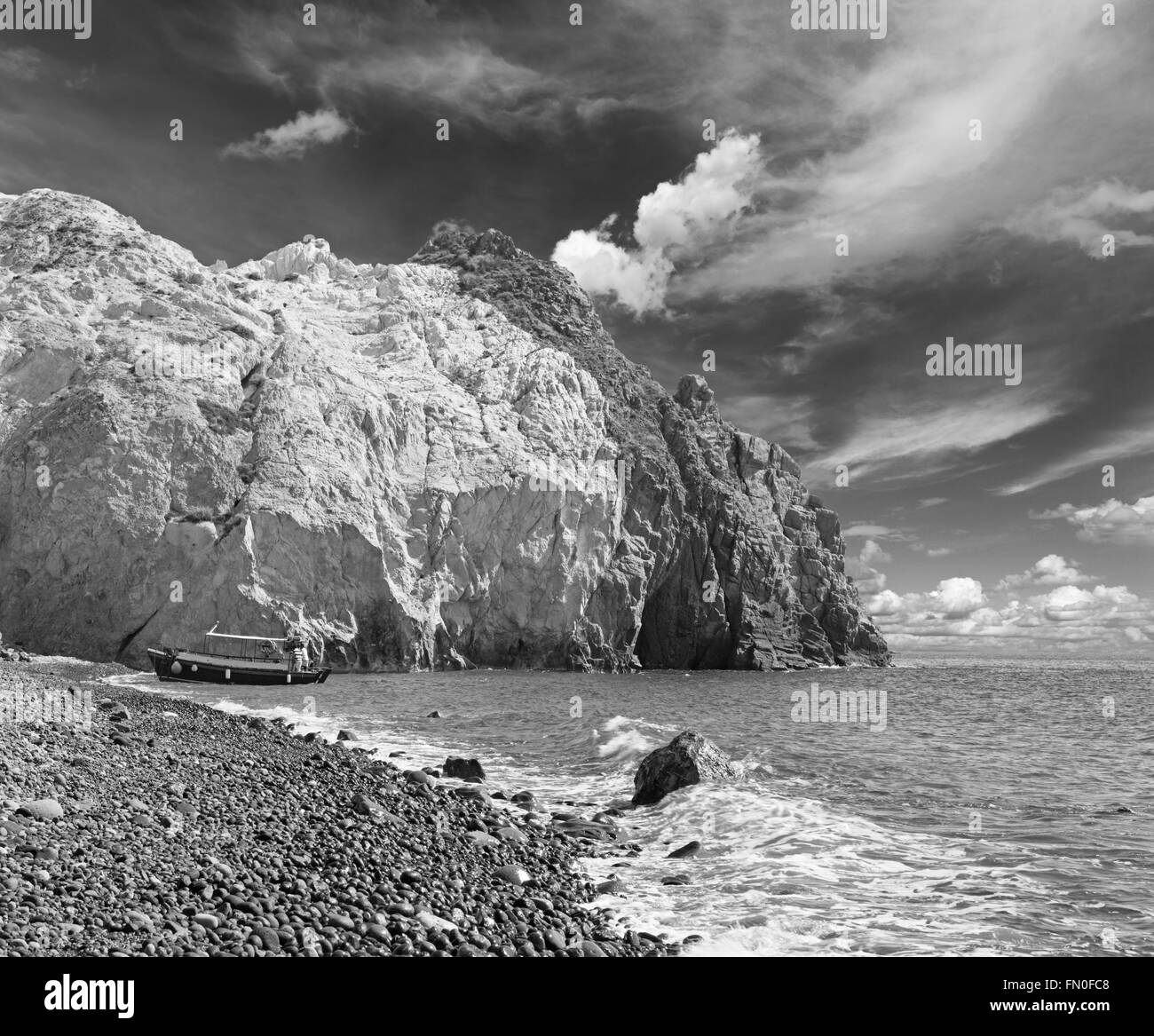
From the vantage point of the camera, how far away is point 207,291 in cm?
7525

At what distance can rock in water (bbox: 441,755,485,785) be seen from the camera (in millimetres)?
18891

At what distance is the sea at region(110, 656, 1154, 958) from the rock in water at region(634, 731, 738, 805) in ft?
1.31

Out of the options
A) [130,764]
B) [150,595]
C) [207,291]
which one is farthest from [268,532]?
[130,764]

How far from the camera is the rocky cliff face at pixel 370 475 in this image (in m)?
58.8

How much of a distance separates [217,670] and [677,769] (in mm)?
40504

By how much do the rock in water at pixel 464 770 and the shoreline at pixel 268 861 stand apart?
6.50 ft

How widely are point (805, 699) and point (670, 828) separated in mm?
32037

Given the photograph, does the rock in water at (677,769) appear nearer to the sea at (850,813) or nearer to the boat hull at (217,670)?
the sea at (850,813)
